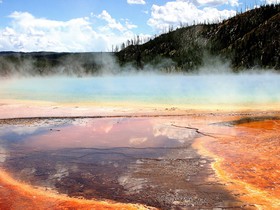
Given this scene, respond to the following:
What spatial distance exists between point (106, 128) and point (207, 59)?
69.9 meters

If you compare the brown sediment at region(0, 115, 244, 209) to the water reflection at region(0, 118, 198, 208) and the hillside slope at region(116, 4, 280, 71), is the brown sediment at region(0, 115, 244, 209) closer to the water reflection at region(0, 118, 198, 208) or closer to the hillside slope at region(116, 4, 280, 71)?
the water reflection at region(0, 118, 198, 208)

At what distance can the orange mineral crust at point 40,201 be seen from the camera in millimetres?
5242

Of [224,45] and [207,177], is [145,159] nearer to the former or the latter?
[207,177]

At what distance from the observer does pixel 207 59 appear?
7888cm

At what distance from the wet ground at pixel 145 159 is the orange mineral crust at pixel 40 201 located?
0.31ft

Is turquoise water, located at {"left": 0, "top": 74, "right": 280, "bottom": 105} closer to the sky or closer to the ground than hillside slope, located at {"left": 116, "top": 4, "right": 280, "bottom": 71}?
closer to the ground

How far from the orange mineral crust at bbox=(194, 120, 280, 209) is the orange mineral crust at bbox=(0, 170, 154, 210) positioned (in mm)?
1782

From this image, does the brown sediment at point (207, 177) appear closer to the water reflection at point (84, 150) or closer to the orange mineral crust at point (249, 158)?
the orange mineral crust at point (249, 158)

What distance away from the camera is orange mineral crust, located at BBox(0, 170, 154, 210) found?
5242 millimetres

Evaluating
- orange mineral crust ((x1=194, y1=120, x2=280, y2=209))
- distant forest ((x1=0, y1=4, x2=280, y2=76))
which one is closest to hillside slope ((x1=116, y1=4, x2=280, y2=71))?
distant forest ((x1=0, y1=4, x2=280, y2=76))

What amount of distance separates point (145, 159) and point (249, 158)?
2138 mm

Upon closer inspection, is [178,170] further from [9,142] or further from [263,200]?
[9,142]

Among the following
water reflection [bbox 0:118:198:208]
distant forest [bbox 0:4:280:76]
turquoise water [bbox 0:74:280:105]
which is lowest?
water reflection [bbox 0:118:198:208]

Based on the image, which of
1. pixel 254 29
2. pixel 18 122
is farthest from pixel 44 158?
pixel 254 29
